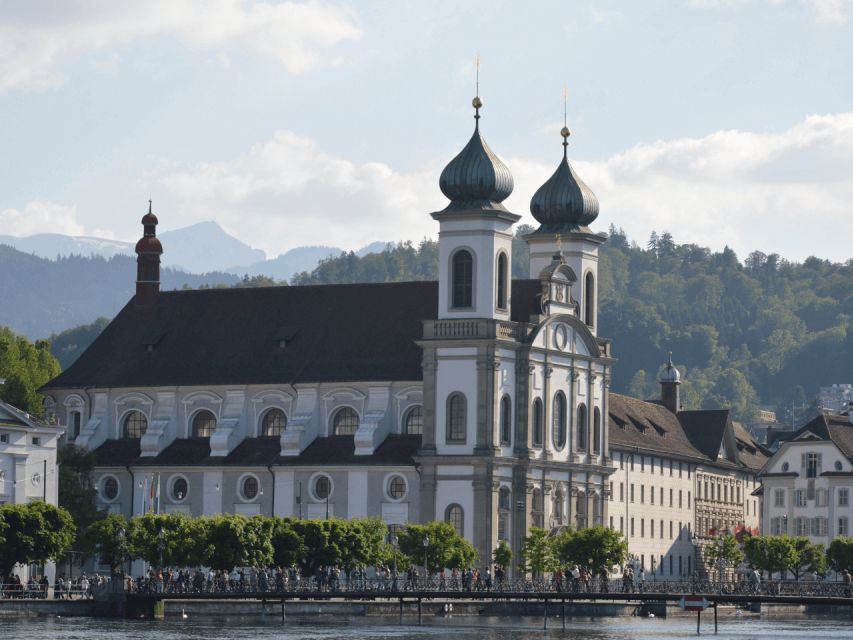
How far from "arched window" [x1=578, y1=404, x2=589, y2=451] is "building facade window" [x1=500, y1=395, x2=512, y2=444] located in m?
8.52

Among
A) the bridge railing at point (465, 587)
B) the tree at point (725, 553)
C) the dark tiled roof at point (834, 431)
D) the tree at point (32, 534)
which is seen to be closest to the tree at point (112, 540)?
the tree at point (32, 534)

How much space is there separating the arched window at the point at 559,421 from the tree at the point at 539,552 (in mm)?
9042

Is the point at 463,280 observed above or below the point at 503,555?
above

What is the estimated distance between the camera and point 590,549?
133125 mm

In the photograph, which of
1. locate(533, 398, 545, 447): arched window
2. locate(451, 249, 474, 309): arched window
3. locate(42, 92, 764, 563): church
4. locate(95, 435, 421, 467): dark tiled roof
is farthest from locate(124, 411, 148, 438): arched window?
locate(533, 398, 545, 447): arched window

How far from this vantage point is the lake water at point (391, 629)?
10238 cm

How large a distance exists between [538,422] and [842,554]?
1971 centimetres

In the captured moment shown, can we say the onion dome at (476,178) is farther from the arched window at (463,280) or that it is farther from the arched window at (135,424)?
the arched window at (135,424)

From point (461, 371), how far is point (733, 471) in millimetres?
58556

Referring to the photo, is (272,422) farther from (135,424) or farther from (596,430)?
(596,430)

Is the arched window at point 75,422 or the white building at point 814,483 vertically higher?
the arched window at point 75,422

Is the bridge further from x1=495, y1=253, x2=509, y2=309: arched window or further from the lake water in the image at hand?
x1=495, y1=253, x2=509, y2=309: arched window

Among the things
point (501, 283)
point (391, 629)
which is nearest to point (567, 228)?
point (501, 283)

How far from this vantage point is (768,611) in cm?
14162
